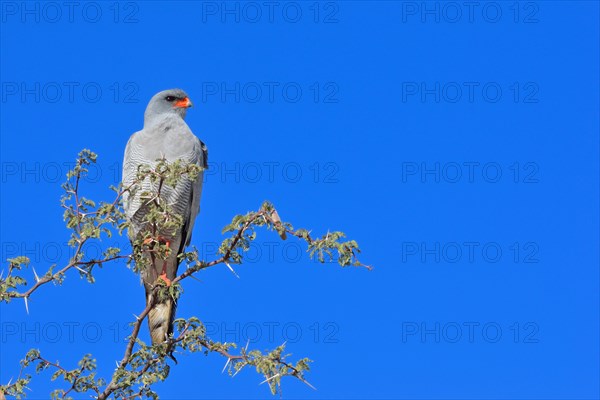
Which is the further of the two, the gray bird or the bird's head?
the bird's head

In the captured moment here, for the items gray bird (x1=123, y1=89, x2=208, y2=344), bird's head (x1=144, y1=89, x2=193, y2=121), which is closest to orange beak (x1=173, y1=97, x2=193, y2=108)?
bird's head (x1=144, y1=89, x2=193, y2=121)

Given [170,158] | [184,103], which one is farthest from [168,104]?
[170,158]

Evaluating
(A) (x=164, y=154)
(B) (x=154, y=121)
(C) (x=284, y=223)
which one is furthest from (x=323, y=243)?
(B) (x=154, y=121)

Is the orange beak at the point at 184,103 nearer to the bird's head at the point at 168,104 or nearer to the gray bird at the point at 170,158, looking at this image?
the bird's head at the point at 168,104

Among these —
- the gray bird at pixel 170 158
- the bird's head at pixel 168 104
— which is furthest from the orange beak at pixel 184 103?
the gray bird at pixel 170 158

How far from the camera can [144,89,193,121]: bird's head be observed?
9.49m

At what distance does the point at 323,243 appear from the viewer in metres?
5.05

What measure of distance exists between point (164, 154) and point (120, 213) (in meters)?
3.43

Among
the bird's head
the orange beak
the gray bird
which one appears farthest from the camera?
the orange beak

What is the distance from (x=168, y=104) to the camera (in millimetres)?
9570

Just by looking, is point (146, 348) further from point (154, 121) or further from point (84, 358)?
point (154, 121)

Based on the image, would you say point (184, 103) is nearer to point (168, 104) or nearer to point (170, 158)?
point (168, 104)

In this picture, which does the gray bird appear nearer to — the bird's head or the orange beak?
the bird's head

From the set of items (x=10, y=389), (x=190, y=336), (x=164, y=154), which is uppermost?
(x=164, y=154)
